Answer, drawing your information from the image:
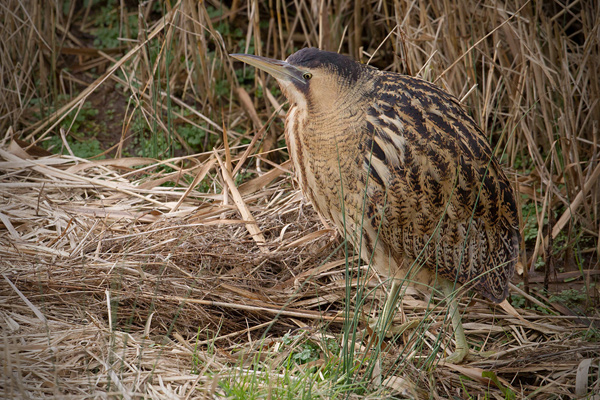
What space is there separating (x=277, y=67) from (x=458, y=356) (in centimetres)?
125

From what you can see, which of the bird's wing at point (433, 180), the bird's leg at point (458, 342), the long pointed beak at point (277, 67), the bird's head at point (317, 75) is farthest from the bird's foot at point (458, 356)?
the long pointed beak at point (277, 67)

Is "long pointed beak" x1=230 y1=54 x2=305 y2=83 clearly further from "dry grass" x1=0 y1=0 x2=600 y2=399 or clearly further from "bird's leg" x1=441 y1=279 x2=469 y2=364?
"bird's leg" x1=441 y1=279 x2=469 y2=364

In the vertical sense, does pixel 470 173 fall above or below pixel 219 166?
above

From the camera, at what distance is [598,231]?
3061 mm

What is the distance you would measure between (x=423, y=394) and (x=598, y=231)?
4.68 feet

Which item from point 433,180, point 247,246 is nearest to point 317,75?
point 433,180

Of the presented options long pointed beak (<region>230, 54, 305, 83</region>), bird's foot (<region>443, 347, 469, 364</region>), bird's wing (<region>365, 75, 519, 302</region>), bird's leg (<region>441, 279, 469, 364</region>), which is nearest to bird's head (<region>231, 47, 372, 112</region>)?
long pointed beak (<region>230, 54, 305, 83</region>)

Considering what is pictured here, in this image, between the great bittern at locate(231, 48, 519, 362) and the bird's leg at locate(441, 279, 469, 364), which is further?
the bird's leg at locate(441, 279, 469, 364)

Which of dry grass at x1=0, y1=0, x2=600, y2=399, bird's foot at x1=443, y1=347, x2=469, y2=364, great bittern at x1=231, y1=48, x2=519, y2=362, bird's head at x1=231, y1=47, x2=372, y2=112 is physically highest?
bird's head at x1=231, y1=47, x2=372, y2=112

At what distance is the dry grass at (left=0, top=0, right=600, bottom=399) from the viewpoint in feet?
6.74

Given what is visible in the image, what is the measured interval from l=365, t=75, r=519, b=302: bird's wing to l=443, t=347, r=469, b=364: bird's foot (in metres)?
0.23

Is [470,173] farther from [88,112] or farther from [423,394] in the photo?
[88,112]

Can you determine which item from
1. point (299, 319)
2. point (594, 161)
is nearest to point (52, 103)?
point (299, 319)

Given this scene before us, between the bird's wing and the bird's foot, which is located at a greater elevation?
the bird's wing
